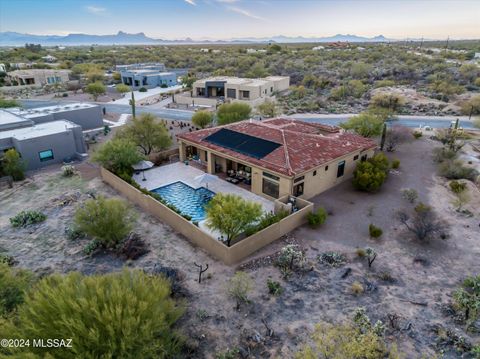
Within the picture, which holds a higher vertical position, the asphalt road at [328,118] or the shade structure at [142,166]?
the shade structure at [142,166]

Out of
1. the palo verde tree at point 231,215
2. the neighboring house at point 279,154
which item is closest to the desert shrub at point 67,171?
the neighboring house at point 279,154

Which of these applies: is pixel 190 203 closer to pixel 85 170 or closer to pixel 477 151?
pixel 85 170

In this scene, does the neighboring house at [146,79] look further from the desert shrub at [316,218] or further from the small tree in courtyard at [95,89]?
the desert shrub at [316,218]

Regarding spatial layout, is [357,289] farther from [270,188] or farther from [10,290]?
[10,290]

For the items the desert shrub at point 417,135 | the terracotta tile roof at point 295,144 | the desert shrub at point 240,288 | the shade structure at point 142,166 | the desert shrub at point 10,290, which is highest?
the terracotta tile roof at point 295,144

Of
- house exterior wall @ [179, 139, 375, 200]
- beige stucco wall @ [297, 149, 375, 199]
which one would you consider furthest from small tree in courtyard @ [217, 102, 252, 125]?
beige stucco wall @ [297, 149, 375, 199]
